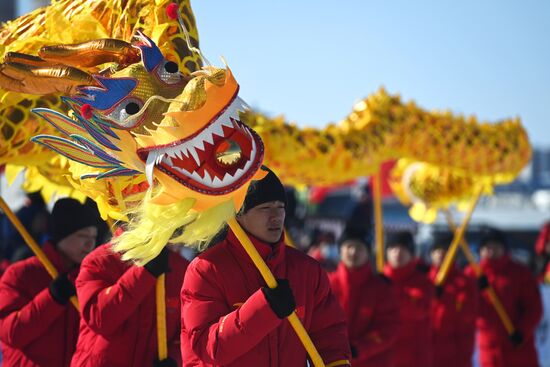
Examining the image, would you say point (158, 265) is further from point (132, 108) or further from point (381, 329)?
point (381, 329)

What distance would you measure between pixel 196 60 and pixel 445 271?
13.4 feet

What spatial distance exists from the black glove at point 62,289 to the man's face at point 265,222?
1134mm

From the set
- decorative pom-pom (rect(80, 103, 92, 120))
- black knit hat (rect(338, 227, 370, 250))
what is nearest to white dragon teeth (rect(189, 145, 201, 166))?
decorative pom-pom (rect(80, 103, 92, 120))

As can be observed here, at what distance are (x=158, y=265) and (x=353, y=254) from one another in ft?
5.95

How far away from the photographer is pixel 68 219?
4219 mm

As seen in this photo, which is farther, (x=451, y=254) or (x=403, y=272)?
(x=451, y=254)

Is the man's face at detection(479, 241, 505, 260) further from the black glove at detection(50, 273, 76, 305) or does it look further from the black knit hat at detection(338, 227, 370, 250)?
the black glove at detection(50, 273, 76, 305)

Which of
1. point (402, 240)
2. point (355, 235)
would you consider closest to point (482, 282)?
point (402, 240)

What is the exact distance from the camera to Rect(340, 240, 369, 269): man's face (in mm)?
5125

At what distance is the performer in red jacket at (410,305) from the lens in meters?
6.10

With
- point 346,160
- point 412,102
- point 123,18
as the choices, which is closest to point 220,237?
point 123,18

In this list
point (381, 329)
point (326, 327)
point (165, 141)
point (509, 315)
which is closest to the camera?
point (165, 141)

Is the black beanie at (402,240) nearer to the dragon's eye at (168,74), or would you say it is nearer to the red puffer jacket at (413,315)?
the red puffer jacket at (413,315)

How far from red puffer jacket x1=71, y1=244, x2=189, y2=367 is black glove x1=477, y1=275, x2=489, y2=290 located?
3526 millimetres
